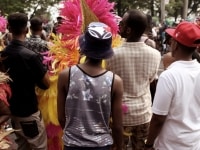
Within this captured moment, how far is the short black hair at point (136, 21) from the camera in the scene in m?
3.54

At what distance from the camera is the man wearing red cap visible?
9.14ft

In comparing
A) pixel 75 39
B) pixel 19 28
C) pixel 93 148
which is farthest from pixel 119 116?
pixel 19 28

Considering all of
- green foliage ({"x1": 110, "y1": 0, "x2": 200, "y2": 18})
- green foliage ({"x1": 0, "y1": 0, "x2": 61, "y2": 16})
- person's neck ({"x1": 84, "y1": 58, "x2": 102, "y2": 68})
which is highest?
person's neck ({"x1": 84, "y1": 58, "x2": 102, "y2": 68})

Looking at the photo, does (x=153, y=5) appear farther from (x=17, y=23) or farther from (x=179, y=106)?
(x=179, y=106)

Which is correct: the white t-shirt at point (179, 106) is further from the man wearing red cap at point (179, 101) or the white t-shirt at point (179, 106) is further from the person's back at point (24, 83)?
the person's back at point (24, 83)

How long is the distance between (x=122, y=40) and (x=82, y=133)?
4.50 feet

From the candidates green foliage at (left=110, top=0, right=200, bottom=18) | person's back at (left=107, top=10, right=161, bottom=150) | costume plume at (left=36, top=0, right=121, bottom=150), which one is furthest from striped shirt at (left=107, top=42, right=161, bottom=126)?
green foliage at (left=110, top=0, right=200, bottom=18)

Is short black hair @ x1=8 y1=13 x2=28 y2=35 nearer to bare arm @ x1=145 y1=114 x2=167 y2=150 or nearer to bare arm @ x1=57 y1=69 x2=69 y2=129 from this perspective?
bare arm @ x1=57 y1=69 x2=69 y2=129

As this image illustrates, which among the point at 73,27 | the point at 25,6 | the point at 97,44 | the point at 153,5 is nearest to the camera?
the point at 97,44

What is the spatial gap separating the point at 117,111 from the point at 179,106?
414 millimetres

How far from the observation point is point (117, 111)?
2896 mm

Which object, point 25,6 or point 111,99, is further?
point 25,6

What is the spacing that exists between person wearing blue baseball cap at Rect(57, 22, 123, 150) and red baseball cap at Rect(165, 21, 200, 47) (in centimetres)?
47

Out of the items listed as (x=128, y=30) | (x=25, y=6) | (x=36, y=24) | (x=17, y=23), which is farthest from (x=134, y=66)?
(x=25, y=6)
